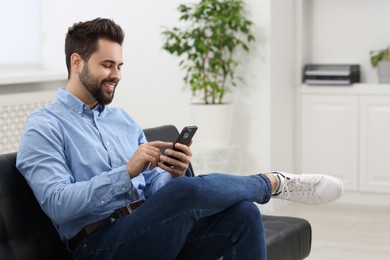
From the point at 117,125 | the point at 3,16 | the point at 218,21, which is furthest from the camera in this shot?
the point at 3,16

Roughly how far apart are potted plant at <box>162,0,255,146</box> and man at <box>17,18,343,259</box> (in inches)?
85.3

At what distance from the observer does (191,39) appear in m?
5.15

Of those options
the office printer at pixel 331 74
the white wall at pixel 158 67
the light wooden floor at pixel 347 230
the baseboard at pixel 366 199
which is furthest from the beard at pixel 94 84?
the baseboard at pixel 366 199

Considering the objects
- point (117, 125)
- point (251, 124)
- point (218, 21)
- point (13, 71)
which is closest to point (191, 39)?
point (218, 21)

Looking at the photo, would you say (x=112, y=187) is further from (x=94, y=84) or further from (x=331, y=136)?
(x=331, y=136)

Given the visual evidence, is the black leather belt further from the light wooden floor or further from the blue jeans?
the light wooden floor

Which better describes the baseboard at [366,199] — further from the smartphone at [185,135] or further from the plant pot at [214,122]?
the smartphone at [185,135]

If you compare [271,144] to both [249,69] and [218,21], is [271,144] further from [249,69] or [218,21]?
[218,21]

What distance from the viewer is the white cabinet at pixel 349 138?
17.1ft

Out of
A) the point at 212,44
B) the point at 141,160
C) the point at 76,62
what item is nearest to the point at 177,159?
the point at 141,160

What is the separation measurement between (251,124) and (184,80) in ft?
1.76

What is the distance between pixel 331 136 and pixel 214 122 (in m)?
0.91

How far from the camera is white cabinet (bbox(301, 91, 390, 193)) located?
206 inches

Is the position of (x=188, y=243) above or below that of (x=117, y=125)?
below
